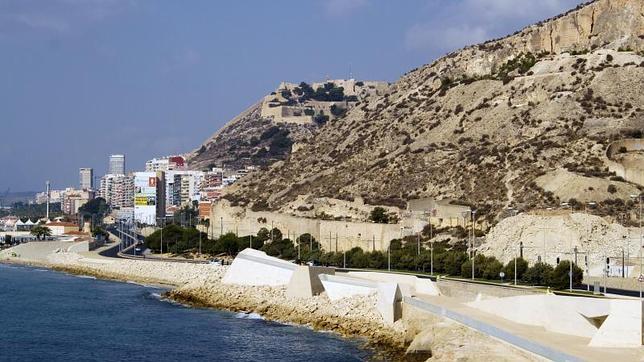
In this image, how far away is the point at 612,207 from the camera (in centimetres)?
6900

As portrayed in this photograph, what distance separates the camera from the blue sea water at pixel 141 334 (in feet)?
145

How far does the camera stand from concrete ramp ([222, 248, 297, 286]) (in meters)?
61.2

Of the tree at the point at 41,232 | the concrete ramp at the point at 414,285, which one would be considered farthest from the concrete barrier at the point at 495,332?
the tree at the point at 41,232

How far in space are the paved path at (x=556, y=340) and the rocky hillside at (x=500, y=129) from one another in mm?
30822

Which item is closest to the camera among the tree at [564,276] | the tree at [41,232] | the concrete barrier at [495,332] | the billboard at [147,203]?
the concrete barrier at [495,332]

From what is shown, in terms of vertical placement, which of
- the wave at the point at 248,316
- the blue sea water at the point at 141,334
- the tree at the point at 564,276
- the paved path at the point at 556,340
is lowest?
the blue sea water at the point at 141,334

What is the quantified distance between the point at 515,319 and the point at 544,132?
5295cm

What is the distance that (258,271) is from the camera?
208 feet

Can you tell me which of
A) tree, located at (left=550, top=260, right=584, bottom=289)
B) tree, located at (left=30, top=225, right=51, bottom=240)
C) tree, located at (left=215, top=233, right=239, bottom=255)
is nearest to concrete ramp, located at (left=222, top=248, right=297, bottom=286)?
tree, located at (left=550, top=260, right=584, bottom=289)

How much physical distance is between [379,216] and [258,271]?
2383 cm

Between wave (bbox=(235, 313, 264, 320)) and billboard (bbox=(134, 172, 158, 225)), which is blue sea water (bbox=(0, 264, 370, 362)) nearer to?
wave (bbox=(235, 313, 264, 320))

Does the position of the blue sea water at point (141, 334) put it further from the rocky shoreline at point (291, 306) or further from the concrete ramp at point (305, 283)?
the concrete ramp at point (305, 283)

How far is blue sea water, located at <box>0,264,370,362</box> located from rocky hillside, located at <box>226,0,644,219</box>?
26.4 m

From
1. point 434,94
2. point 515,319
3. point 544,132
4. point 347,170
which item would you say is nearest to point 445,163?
point 544,132
